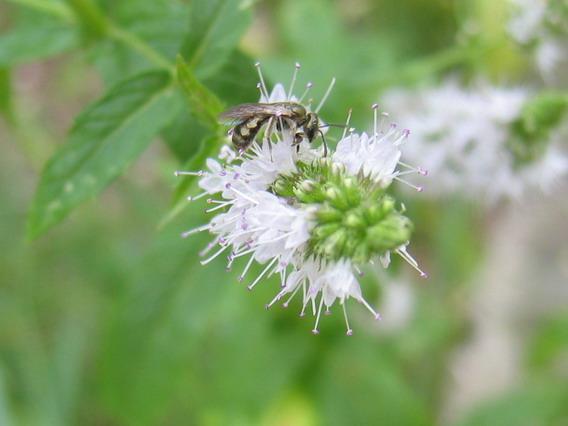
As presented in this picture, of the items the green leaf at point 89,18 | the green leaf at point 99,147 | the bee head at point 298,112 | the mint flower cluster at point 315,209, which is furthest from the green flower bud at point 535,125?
the green leaf at point 89,18

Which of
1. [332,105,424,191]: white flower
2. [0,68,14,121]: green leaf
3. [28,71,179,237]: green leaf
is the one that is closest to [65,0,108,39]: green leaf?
[0,68,14,121]: green leaf

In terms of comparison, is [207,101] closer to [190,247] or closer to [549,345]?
[190,247]

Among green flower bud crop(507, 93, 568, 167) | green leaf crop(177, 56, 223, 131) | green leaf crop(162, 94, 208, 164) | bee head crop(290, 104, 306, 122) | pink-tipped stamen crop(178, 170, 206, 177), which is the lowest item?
pink-tipped stamen crop(178, 170, 206, 177)

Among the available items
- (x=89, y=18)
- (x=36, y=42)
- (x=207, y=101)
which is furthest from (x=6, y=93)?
(x=207, y=101)

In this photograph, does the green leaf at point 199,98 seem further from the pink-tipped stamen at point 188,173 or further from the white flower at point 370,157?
the white flower at point 370,157

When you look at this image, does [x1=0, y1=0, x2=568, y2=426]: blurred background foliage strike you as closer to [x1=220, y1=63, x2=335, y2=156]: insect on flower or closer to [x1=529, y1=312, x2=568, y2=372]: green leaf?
[x1=529, y1=312, x2=568, y2=372]: green leaf

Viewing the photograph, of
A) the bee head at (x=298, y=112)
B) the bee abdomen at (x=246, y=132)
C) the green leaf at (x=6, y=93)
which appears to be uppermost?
the green leaf at (x=6, y=93)

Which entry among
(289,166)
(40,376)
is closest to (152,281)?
(289,166)
